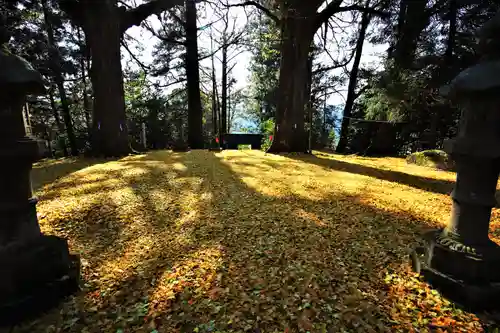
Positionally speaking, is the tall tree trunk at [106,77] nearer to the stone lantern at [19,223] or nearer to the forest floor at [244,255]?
the forest floor at [244,255]

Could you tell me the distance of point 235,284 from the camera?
201 centimetres

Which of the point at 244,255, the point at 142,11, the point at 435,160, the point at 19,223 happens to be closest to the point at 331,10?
the point at 435,160

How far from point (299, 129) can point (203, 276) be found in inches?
293

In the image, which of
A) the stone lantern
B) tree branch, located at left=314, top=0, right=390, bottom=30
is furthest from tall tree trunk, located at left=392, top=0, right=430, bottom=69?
the stone lantern

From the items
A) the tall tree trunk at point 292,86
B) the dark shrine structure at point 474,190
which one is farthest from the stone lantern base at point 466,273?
the tall tree trunk at point 292,86

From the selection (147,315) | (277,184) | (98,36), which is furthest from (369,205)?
(98,36)

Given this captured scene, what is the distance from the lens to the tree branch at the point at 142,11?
8.60 metres

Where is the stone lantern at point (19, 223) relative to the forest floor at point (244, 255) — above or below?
above

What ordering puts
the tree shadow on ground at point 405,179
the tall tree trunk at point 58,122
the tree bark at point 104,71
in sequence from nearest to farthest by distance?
the tree shadow on ground at point 405,179, the tree bark at point 104,71, the tall tree trunk at point 58,122

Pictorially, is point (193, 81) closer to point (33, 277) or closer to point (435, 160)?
point (435, 160)

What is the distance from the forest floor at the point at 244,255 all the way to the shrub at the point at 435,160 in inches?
131

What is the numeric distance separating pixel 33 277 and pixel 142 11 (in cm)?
942

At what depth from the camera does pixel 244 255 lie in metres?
2.41

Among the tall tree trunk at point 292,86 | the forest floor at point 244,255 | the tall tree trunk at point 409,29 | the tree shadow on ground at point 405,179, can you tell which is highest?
the tall tree trunk at point 409,29
